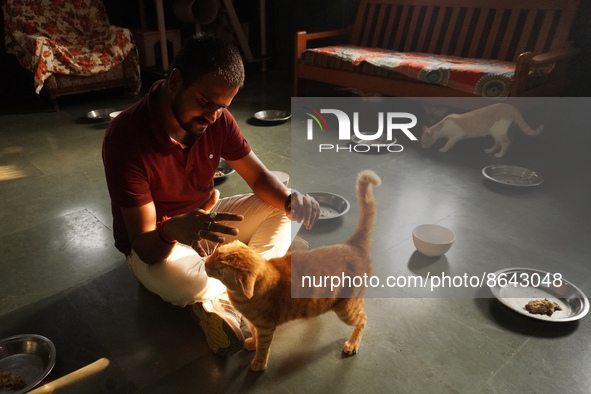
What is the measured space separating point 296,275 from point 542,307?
1.04 meters

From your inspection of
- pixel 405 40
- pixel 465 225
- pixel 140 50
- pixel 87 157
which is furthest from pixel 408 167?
pixel 140 50

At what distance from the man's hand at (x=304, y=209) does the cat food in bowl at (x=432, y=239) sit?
2.19 feet

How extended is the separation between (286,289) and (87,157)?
260 cm

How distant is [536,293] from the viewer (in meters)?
1.84

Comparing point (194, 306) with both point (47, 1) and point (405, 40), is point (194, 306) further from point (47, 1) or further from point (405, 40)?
point (47, 1)

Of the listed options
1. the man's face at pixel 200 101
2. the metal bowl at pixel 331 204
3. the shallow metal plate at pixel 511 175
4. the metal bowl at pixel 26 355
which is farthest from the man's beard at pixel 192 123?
the shallow metal plate at pixel 511 175

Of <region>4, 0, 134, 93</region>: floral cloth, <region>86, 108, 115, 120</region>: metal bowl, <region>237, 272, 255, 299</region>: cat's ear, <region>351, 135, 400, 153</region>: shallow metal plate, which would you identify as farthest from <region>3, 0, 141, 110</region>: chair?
<region>237, 272, 255, 299</region>: cat's ear

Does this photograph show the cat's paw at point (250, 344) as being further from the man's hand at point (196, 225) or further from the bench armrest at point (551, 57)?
the bench armrest at point (551, 57)

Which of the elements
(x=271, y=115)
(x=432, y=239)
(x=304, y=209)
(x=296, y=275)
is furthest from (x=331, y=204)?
(x=271, y=115)

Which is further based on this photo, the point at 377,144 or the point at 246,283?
the point at 377,144

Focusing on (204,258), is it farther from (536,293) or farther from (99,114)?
(99,114)

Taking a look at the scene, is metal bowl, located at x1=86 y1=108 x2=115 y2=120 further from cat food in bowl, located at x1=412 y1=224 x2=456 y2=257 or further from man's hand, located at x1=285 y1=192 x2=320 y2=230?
cat food in bowl, located at x1=412 y1=224 x2=456 y2=257

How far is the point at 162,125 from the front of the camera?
150 cm

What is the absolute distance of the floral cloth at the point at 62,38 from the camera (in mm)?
4203
